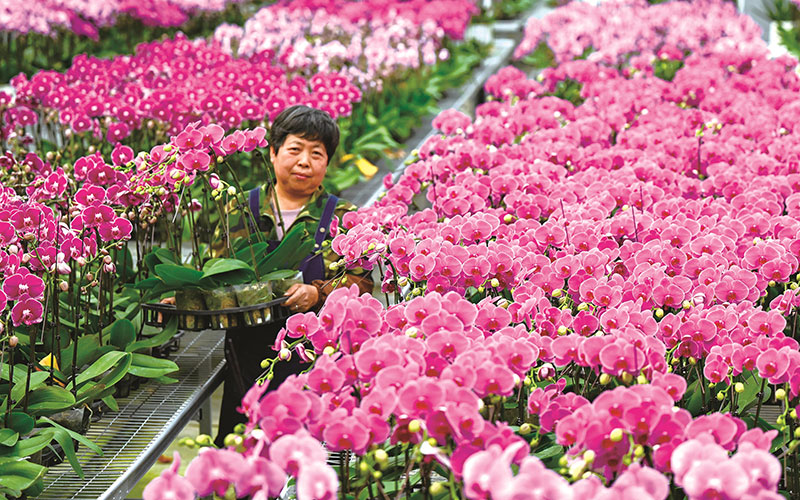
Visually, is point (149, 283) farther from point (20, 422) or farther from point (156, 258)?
point (20, 422)

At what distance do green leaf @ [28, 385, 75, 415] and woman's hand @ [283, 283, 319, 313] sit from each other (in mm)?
561

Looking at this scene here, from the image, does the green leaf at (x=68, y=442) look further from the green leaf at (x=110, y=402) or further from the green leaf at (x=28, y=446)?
the green leaf at (x=110, y=402)

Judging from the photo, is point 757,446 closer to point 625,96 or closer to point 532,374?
point 532,374

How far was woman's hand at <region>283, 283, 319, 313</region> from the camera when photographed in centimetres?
224

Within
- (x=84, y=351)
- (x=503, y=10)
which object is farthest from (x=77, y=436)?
(x=503, y=10)

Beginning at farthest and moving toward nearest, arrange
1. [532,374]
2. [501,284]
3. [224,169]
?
[224,169] < [501,284] < [532,374]

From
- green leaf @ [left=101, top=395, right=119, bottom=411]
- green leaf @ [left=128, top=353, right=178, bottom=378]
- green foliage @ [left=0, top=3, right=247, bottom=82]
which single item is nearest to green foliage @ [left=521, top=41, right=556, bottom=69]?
green foliage @ [left=0, top=3, right=247, bottom=82]

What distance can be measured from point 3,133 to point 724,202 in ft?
8.74

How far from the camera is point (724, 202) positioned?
2.49 m

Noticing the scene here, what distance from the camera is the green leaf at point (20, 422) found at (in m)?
1.77

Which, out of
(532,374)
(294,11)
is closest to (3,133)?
(532,374)

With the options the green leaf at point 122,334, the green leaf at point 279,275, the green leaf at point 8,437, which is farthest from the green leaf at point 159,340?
the green leaf at point 8,437

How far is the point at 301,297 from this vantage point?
2.25 metres

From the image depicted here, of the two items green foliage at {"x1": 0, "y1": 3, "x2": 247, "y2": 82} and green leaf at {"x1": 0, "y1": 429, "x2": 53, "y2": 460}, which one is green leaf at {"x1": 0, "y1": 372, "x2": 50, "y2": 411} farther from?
green foliage at {"x1": 0, "y1": 3, "x2": 247, "y2": 82}
